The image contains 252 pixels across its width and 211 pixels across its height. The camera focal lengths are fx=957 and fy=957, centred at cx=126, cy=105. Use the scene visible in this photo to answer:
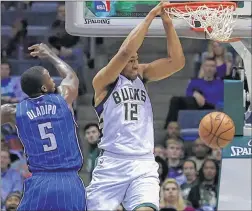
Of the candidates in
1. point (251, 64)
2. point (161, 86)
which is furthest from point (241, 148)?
point (161, 86)

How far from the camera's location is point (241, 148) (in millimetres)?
9312

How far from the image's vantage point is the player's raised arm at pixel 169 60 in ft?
23.1

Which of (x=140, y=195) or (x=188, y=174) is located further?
(x=188, y=174)

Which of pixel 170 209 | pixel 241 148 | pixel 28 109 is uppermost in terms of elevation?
pixel 28 109

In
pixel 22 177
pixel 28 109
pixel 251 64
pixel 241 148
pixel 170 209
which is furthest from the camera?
pixel 22 177

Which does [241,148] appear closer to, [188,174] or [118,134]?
[188,174]

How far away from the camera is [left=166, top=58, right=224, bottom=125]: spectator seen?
11805mm

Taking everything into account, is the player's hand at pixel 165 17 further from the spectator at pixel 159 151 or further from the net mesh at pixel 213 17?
the spectator at pixel 159 151

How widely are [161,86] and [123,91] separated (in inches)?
235

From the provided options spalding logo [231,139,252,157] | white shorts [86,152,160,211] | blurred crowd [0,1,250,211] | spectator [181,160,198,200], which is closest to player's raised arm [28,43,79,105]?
white shorts [86,152,160,211]

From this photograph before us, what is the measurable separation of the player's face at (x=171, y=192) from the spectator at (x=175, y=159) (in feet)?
1.46

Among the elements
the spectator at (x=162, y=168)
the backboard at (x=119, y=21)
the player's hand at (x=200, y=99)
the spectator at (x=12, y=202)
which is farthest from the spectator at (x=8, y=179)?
the backboard at (x=119, y=21)

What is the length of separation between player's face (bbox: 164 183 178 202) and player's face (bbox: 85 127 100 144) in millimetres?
1185

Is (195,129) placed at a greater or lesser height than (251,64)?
lesser
